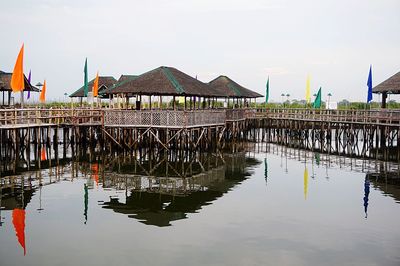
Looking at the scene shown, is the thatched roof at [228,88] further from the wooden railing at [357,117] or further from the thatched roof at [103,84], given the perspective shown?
the thatched roof at [103,84]

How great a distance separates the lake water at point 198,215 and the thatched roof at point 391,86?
1336 cm

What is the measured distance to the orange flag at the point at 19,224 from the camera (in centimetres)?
1223

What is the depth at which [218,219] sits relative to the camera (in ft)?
47.6

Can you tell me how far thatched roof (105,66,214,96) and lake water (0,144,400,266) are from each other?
4.69 meters

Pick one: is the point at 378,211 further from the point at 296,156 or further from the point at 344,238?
the point at 296,156

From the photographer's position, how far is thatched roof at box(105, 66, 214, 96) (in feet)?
87.8

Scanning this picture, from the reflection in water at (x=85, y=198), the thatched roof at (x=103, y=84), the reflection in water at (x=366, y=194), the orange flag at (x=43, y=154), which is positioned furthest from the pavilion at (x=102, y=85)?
the reflection in water at (x=366, y=194)

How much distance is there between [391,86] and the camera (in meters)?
35.8

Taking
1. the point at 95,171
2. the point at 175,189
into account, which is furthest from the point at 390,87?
the point at 95,171

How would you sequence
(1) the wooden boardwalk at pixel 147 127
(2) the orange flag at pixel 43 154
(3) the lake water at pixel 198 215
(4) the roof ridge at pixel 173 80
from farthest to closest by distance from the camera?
(2) the orange flag at pixel 43 154 → (4) the roof ridge at pixel 173 80 → (1) the wooden boardwalk at pixel 147 127 → (3) the lake water at pixel 198 215

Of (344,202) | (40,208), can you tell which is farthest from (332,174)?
(40,208)

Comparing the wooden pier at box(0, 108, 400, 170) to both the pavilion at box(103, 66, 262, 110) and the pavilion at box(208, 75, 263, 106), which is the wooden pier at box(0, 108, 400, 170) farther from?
the pavilion at box(208, 75, 263, 106)

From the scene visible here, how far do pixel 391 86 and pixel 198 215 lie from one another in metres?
27.0

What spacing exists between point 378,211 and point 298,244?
16.9 ft
